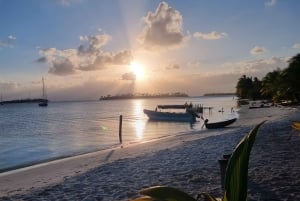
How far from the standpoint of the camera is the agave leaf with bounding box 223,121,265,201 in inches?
55.3

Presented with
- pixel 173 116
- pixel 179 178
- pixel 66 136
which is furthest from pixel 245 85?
pixel 179 178

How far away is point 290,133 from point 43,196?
34.2 feet

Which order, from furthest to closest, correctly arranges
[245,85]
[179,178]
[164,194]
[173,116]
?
[245,85], [173,116], [179,178], [164,194]

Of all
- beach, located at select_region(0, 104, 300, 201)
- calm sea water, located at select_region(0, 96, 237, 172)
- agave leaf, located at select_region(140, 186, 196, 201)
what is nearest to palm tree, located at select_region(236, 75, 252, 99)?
calm sea water, located at select_region(0, 96, 237, 172)

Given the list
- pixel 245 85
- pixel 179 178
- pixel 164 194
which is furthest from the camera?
pixel 245 85

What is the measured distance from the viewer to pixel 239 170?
143 cm

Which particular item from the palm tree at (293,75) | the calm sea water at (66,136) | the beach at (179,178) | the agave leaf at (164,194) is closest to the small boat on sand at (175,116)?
the calm sea water at (66,136)

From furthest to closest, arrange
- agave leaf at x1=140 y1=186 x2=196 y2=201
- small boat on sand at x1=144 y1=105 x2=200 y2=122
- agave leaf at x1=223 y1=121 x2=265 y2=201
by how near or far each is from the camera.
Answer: small boat on sand at x1=144 y1=105 x2=200 y2=122 < agave leaf at x1=140 y1=186 x2=196 y2=201 < agave leaf at x1=223 y1=121 x2=265 y2=201

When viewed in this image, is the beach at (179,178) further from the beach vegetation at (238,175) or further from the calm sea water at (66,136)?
the calm sea water at (66,136)

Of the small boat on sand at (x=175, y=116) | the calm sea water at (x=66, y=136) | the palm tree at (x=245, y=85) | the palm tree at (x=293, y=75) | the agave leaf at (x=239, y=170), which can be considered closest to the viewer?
the agave leaf at (x=239, y=170)

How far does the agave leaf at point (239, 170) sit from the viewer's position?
141cm

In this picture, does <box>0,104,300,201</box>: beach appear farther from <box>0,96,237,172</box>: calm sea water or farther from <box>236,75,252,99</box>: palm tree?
<box>236,75,252,99</box>: palm tree

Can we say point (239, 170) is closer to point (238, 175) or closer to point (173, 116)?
point (238, 175)

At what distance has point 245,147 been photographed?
1.40 meters
